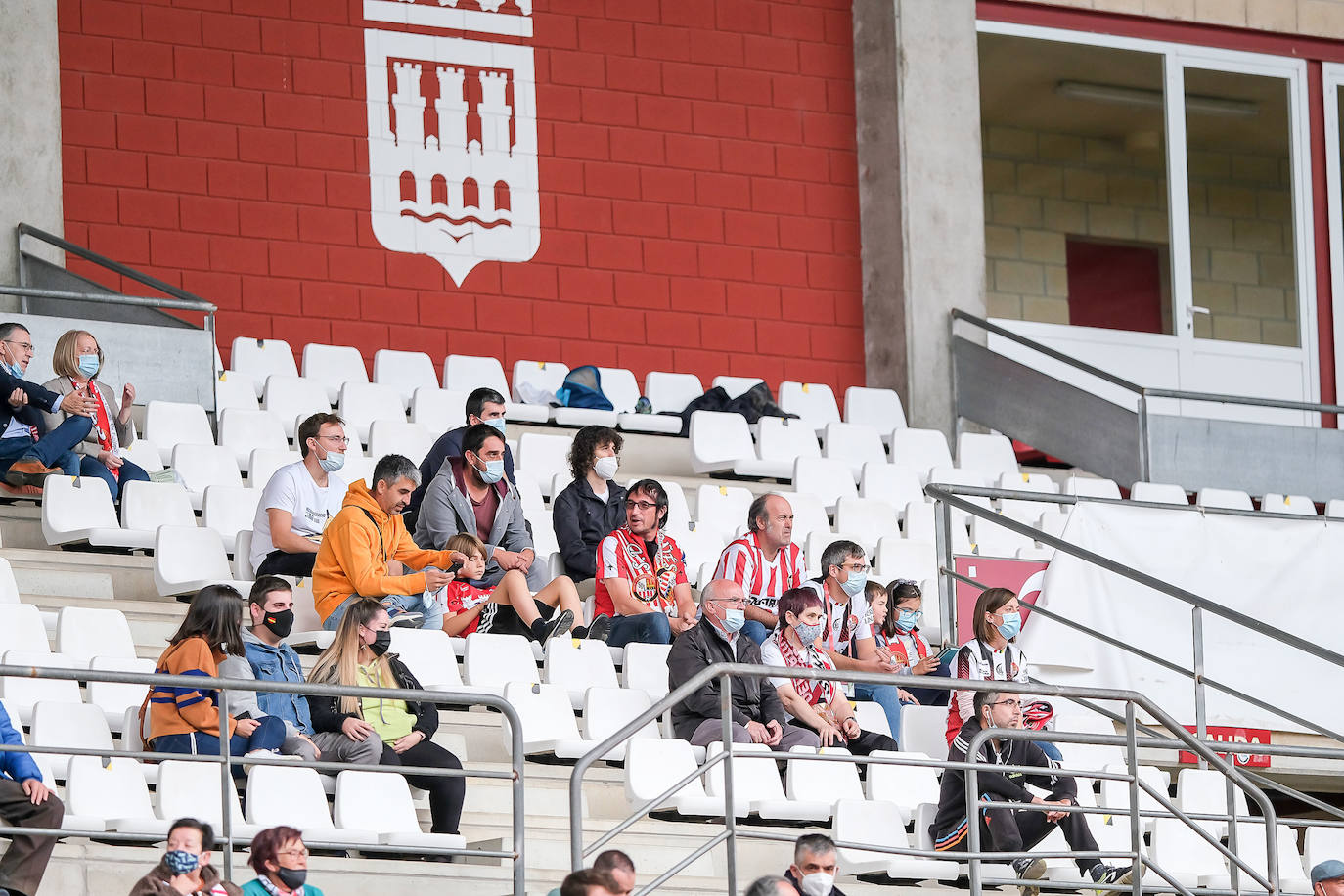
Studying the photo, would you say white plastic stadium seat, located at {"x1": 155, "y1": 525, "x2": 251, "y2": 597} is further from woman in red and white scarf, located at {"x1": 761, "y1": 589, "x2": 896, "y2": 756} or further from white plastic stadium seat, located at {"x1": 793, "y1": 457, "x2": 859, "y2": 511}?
white plastic stadium seat, located at {"x1": 793, "y1": 457, "x2": 859, "y2": 511}

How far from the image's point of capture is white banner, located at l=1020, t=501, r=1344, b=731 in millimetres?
10344

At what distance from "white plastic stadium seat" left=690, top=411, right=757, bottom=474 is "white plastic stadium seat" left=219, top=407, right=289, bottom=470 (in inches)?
84.0

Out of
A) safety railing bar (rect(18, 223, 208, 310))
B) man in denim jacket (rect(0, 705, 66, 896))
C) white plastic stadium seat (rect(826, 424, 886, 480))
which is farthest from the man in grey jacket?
white plastic stadium seat (rect(826, 424, 886, 480))

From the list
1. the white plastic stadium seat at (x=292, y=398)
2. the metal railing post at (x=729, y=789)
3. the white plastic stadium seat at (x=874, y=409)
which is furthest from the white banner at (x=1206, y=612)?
the white plastic stadium seat at (x=292, y=398)

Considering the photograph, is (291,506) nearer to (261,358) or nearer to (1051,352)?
(261,358)

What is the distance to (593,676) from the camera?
9.02 meters

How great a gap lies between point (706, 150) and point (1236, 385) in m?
3.83

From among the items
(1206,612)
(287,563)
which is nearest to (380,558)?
(287,563)

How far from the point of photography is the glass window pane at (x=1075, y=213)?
54.7 feet

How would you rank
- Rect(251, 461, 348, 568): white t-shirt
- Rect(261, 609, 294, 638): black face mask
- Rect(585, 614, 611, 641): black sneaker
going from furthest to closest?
Rect(585, 614, 611, 641): black sneaker, Rect(251, 461, 348, 568): white t-shirt, Rect(261, 609, 294, 638): black face mask

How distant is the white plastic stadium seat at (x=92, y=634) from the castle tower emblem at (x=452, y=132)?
17.2 ft

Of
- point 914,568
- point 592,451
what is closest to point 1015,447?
point 914,568

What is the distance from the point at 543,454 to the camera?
37.2ft

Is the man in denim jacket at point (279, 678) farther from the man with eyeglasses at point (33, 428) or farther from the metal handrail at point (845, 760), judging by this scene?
the man with eyeglasses at point (33, 428)
